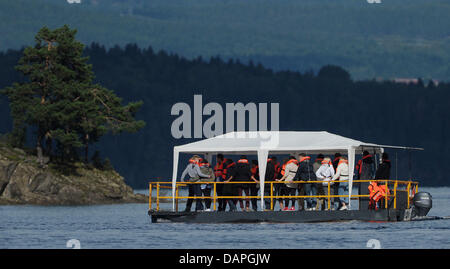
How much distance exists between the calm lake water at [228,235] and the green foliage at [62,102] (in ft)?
105

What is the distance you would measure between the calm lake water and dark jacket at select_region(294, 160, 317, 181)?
6.20 ft

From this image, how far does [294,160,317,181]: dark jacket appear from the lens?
38.4m

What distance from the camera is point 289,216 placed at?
3928cm

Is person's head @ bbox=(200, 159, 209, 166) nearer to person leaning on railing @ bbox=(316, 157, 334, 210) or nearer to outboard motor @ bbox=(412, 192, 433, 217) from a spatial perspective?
person leaning on railing @ bbox=(316, 157, 334, 210)

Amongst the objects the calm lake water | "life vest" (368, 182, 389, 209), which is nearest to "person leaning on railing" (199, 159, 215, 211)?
the calm lake water

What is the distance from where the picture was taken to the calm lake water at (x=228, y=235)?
34156mm

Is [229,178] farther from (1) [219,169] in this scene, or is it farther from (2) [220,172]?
(1) [219,169]

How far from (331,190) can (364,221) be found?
185 cm

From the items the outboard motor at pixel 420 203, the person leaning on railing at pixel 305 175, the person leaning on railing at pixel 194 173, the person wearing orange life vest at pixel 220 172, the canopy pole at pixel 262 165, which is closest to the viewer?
the person leaning on railing at pixel 305 175

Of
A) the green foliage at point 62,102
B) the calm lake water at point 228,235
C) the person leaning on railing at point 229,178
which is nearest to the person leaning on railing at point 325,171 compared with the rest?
the calm lake water at point 228,235

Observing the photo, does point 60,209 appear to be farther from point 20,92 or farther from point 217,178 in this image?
point 217,178

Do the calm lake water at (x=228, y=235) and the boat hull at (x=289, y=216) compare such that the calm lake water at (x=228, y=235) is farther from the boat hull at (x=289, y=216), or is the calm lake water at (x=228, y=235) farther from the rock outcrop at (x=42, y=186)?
the rock outcrop at (x=42, y=186)

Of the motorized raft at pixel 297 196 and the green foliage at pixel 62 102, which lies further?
the green foliage at pixel 62 102
